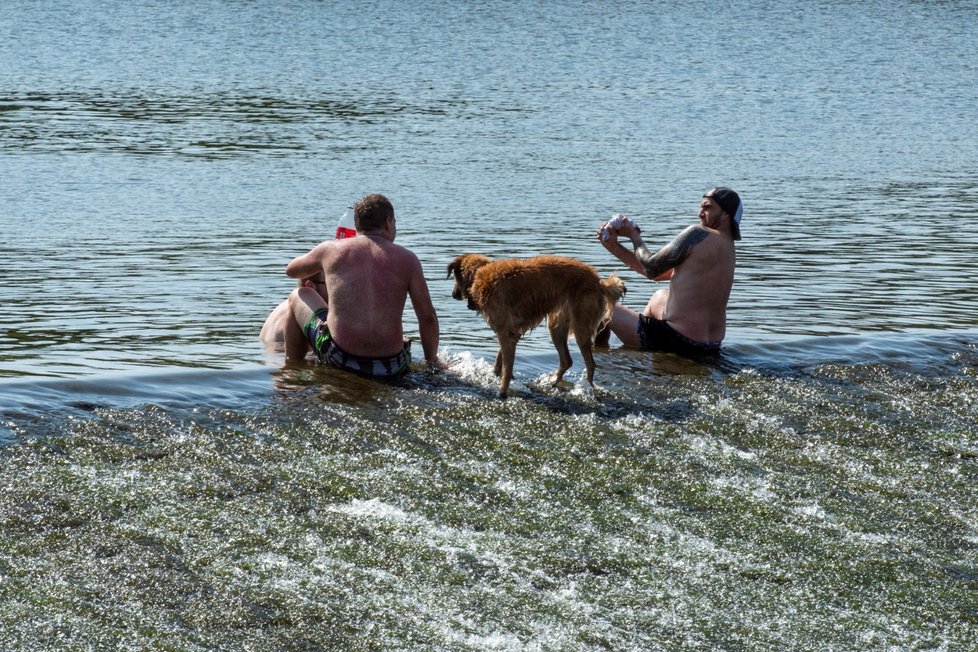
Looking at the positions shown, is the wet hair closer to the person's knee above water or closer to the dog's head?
the dog's head

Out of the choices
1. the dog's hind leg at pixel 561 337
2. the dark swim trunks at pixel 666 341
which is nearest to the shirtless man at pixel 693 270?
the dark swim trunks at pixel 666 341

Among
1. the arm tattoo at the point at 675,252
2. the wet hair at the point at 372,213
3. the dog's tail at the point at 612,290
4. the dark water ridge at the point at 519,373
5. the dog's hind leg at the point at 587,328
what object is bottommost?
the dark water ridge at the point at 519,373

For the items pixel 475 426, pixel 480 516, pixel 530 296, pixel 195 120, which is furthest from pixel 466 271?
pixel 195 120

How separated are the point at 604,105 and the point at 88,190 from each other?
18.0 m

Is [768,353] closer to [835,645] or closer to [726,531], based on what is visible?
[726,531]

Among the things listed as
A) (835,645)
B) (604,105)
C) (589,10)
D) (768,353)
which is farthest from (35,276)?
(589,10)

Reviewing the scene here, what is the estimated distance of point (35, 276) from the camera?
618 inches

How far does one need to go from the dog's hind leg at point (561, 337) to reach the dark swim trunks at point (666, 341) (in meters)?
1.36

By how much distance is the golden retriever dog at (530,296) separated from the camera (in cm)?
941

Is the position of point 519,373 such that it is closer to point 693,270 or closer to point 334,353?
point 334,353

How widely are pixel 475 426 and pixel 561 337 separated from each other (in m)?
1.70

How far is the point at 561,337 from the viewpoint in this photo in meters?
9.88

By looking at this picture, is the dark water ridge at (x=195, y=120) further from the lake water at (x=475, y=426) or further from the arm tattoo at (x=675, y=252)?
the arm tattoo at (x=675, y=252)

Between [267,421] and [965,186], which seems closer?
[267,421]
